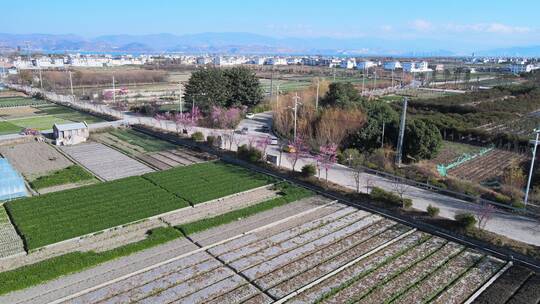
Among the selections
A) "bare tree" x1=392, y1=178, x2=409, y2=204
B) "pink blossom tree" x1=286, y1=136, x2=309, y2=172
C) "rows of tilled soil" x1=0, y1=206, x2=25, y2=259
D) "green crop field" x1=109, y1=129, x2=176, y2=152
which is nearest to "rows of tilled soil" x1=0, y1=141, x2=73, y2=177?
"green crop field" x1=109, y1=129, x2=176, y2=152

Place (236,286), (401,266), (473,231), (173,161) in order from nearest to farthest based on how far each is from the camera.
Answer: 1. (236,286)
2. (401,266)
3. (473,231)
4. (173,161)

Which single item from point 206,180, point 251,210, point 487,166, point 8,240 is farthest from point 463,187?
point 8,240

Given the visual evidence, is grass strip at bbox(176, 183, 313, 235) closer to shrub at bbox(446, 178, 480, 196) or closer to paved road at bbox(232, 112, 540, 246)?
paved road at bbox(232, 112, 540, 246)

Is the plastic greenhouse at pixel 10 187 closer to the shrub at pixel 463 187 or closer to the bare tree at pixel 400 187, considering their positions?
the bare tree at pixel 400 187

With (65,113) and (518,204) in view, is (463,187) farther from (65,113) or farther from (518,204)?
(65,113)

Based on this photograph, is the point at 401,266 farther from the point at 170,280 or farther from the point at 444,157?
the point at 444,157

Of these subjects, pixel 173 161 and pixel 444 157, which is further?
pixel 444 157

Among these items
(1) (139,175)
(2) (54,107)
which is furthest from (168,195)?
(2) (54,107)
